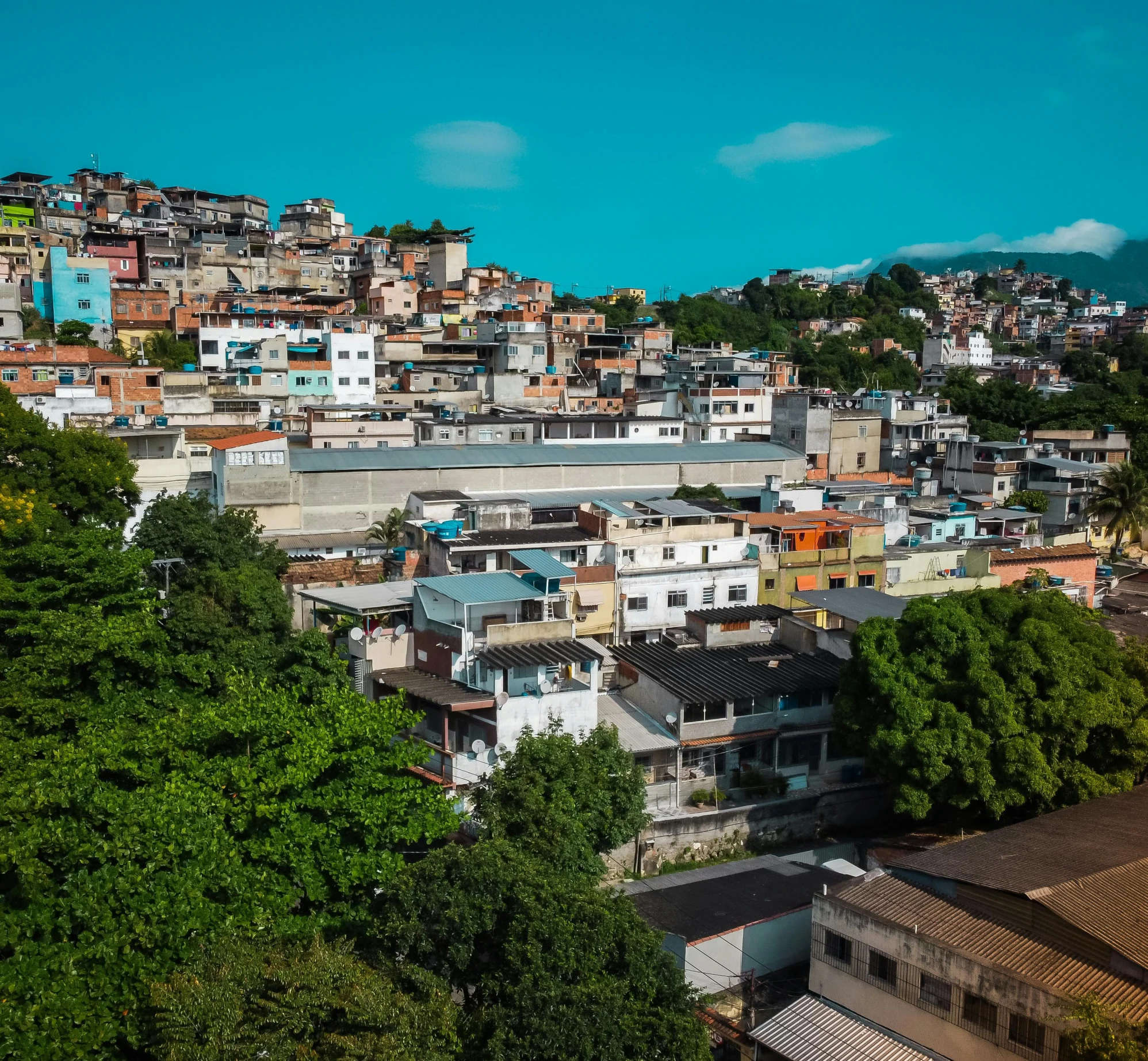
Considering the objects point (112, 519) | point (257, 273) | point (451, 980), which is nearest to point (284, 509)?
point (112, 519)

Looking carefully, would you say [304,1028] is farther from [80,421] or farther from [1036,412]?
[1036,412]

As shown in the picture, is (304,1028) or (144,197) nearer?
(304,1028)

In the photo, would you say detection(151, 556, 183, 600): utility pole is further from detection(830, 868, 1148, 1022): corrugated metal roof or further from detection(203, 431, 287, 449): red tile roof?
detection(830, 868, 1148, 1022): corrugated metal roof

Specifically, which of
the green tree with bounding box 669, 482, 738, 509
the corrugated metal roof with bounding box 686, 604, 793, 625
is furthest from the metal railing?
the green tree with bounding box 669, 482, 738, 509

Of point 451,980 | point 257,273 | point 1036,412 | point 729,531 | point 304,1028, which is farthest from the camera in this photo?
point 257,273

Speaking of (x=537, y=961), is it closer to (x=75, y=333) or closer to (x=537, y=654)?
(x=537, y=654)

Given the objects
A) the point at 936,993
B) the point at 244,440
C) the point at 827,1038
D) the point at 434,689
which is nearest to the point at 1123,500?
the point at 434,689

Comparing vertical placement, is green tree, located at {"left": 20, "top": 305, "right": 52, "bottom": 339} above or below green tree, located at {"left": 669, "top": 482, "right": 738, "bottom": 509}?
above
